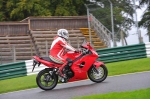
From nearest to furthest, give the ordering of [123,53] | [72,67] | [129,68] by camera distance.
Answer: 1. [72,67]
2. [129,68]
3. [123,53]

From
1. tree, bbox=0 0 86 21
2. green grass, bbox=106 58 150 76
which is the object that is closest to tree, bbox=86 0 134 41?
green grass, bbox=106 58 150 76

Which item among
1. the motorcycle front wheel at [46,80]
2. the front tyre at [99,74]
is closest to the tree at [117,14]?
the front tyre at [99,74]

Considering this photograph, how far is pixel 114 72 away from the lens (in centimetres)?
1563

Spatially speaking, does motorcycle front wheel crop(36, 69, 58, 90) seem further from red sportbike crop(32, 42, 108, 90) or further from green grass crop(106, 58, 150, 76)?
green grass crop(106, 58, 150, 76)

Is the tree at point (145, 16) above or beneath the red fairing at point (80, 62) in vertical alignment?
above

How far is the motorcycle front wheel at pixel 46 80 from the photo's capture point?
12.1 m

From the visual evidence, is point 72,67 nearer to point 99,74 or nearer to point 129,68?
point 99,74

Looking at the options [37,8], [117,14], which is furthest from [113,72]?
[37,8]

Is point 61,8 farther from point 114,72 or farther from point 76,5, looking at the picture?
point 114,72

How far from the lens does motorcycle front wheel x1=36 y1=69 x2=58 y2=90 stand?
12133mm

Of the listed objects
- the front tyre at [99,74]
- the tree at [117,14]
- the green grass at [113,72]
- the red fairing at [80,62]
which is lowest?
the green grass at [113,72]

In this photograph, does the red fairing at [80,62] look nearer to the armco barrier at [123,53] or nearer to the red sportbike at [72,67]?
the red sportbike at [72,67]

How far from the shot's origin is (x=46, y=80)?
→ 479 inches

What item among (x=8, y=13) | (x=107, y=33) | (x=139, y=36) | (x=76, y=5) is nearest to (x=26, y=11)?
(x=8, y=13)
